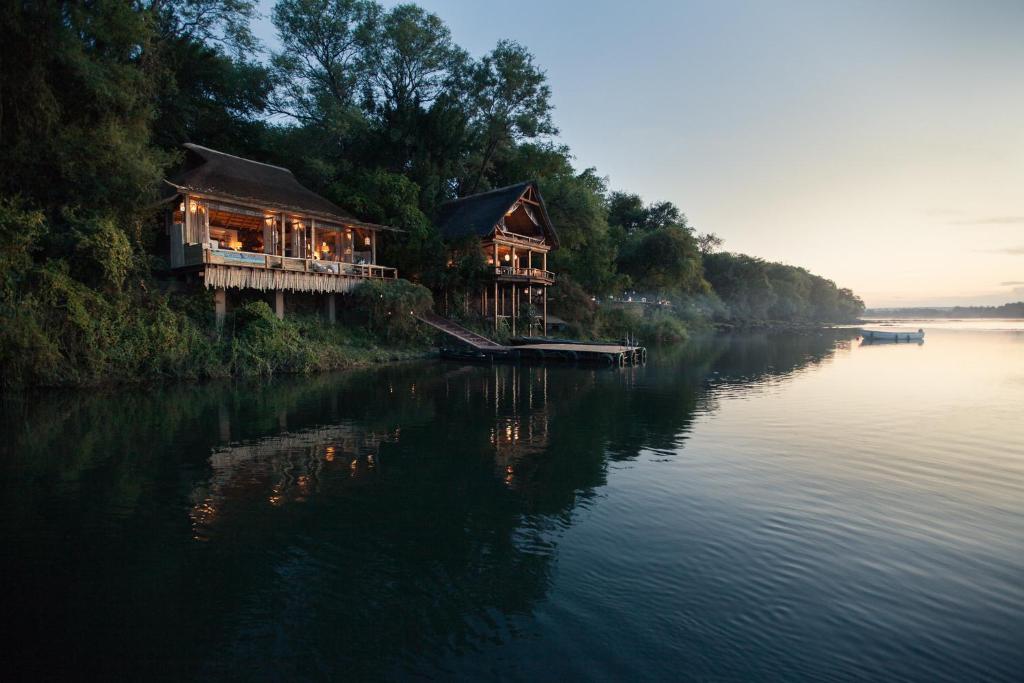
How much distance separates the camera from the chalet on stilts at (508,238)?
30.8m

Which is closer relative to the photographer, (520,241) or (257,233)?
(257,233)

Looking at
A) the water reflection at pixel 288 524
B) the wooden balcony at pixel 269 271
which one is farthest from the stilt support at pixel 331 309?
the water reflection at pixel 288 524

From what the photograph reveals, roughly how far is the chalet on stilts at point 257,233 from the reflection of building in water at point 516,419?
30.8 feet

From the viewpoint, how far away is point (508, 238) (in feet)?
105

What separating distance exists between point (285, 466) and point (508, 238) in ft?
80.0

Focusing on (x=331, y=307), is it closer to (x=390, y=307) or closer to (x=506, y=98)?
(x=390, y=307)

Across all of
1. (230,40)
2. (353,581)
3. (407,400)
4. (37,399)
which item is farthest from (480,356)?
(230,40)

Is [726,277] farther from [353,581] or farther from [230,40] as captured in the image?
[353,581]

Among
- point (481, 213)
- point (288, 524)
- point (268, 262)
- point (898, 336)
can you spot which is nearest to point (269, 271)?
point (268, 262)

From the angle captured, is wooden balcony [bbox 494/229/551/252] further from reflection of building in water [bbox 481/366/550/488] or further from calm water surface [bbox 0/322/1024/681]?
calm water surface [bbox 0/322/1024/681]

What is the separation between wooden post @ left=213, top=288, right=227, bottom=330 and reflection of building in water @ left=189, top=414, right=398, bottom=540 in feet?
36.1

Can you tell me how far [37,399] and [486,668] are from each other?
51.2 feet

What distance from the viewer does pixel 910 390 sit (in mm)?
18391

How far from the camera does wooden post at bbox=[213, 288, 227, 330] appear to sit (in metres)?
21.1
